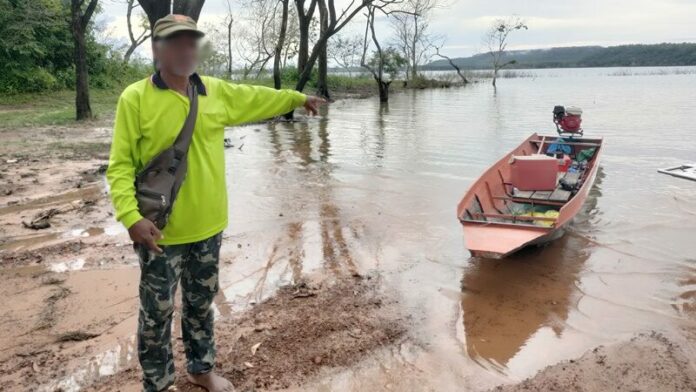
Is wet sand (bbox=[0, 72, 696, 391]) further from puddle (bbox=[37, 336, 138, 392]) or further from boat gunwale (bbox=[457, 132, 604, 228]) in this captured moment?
boat gunwale (bbox=[457, 132, 604, 228])

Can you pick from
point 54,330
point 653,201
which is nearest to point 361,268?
point 54,330

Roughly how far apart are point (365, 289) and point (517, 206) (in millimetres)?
3211

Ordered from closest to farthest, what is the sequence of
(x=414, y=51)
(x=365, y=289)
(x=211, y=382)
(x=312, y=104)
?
(x=211, y=382) → (x=312, y=104) → (x=365, y=289) → (x=414, y=51)

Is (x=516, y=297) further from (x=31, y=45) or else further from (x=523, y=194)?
(x=31, y=45)

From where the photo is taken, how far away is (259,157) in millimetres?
11703

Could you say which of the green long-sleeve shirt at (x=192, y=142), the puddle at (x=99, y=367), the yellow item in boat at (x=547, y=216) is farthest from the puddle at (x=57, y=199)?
the yellow item in boat at (x=547, y=216)

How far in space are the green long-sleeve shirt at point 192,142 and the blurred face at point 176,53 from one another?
0.27 ft

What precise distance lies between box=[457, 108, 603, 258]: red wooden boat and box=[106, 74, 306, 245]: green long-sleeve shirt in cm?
288

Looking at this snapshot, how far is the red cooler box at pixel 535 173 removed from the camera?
22.4 ft

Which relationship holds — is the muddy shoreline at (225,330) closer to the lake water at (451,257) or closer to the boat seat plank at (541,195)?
the lake water at (451,257)

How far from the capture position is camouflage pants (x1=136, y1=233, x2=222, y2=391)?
248 centimetres

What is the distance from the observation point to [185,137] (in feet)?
7.83

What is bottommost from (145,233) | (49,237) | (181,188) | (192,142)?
(49,237)

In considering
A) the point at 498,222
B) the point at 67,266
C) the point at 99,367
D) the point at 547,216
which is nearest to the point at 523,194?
the point at 547,216
